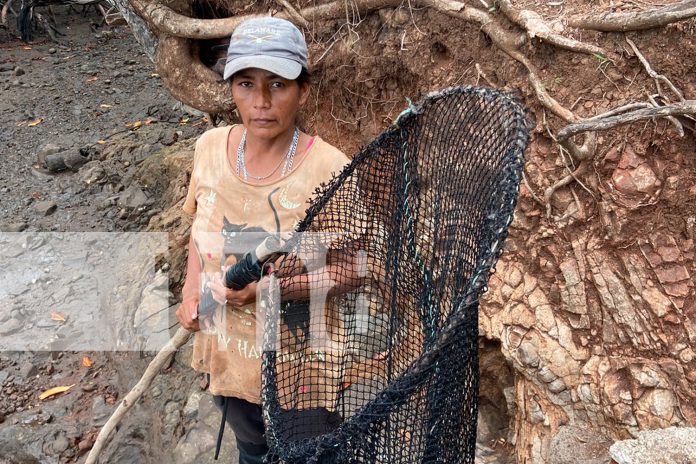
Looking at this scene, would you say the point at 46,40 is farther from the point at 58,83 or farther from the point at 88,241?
the point at 88,241

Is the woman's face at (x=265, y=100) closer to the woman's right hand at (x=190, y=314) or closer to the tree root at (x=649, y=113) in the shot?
the woman's right hand at (x=190, y=314)

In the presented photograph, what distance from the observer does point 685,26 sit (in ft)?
6.97

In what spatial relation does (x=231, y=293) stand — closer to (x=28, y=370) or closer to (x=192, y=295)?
(x=192, y=295)

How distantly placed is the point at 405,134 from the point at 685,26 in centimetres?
118

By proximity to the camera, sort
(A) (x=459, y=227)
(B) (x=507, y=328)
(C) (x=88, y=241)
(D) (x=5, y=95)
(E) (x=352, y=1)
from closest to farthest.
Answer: (A) (x=459, y=227) → (B) (x=507, y=328) → (E) (x=352, y=1) → (C) (x=88, y=241) → (D) (x=5, y=95)

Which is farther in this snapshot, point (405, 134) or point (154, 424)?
point (154, 424)

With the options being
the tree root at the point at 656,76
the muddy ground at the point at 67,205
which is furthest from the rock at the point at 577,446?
the muddy ground at the point at 67,205

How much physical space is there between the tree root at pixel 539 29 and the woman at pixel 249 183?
1.12 meters

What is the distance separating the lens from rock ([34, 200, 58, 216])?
5605 mm

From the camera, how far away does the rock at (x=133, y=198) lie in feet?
17.3

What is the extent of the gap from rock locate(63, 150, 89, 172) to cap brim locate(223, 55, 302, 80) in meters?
5.18

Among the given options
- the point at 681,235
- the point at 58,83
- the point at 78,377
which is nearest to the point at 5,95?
the point at 58,83

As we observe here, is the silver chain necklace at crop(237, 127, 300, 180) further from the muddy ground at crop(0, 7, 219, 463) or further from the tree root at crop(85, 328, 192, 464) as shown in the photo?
the muddy ground at crop(0, 7, 219, 463)

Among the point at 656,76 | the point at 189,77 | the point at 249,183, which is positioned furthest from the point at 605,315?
the point at 189,77
